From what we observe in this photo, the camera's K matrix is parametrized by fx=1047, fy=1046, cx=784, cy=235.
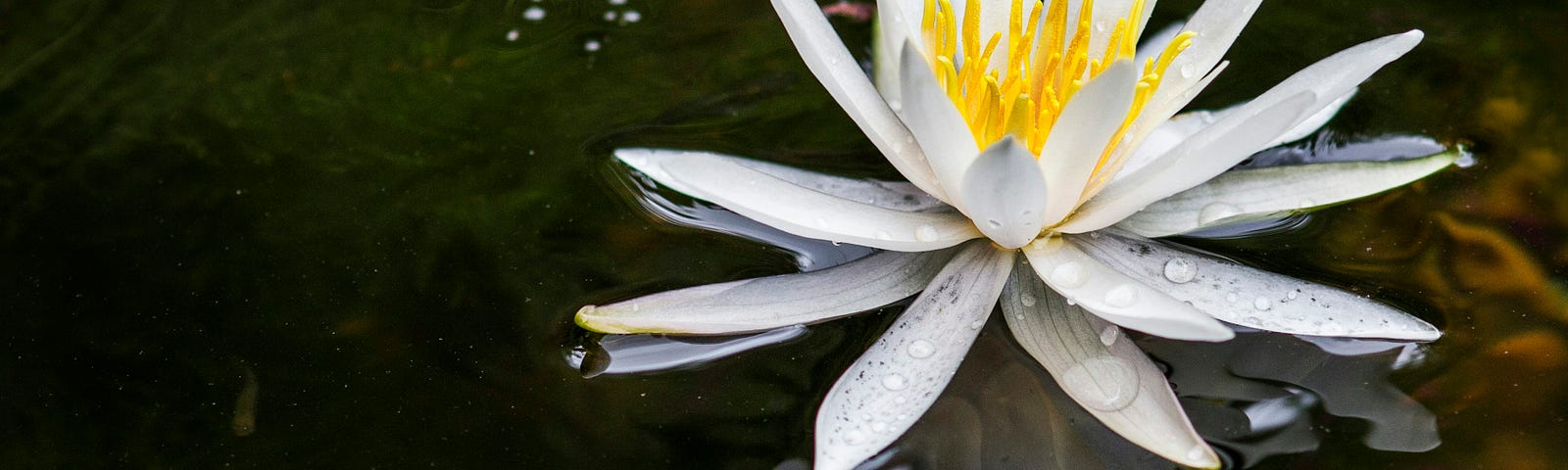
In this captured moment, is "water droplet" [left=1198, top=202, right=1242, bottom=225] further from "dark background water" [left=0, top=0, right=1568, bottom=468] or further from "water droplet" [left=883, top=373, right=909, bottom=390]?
"water droplet" [left=883, top=373, right=909, bottom=390]

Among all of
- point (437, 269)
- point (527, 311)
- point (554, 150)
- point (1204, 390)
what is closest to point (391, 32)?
point (554, 150)

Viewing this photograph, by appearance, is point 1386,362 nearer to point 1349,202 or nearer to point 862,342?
point 1349,202

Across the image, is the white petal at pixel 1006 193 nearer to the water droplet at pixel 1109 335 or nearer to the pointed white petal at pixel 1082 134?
the pointed white petal at pixel 1082 134

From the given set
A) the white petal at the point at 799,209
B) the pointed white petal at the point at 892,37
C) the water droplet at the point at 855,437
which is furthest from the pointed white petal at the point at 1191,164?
the water droplet at the point at 855,437

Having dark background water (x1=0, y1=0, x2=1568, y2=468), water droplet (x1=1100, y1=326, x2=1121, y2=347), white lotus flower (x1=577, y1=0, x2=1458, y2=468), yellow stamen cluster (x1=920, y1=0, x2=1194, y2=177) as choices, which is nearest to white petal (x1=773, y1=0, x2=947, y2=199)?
white lotus flower (x1=577, y1=0, x2=1458, y2=468)

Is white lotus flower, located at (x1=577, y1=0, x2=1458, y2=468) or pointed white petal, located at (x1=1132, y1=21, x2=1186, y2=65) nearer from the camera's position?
white lotus flower, located at (x1=577, y1=0, x2=1458, y2=468)
